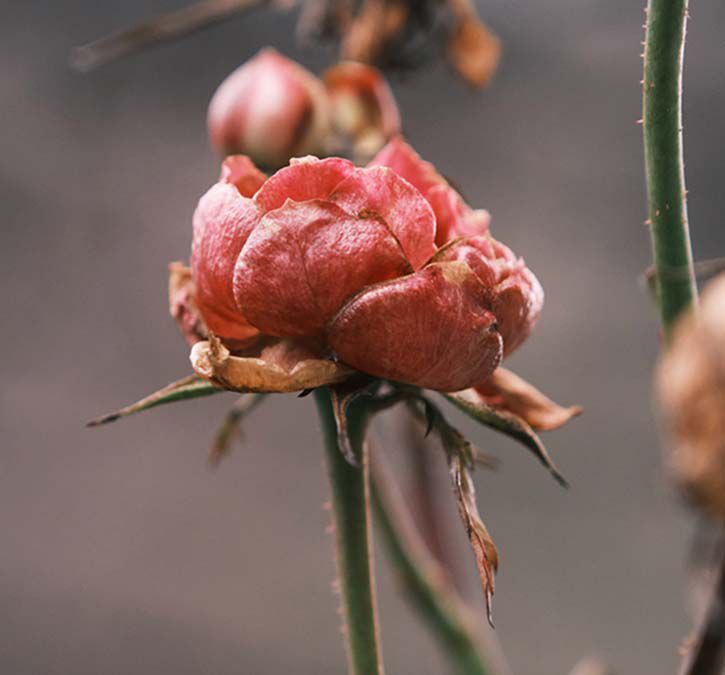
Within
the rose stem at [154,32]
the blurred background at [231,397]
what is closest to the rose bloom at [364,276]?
the rose stem at [154,32]

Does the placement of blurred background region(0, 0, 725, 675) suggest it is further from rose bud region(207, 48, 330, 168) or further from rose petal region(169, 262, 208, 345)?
rose petal region(169, 262, 208, 345)

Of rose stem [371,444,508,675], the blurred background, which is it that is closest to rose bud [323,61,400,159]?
rose stem [371,444,508,675]

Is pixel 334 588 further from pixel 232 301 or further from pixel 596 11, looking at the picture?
pixel 596 11

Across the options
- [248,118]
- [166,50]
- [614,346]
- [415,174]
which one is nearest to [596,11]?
[614,346]

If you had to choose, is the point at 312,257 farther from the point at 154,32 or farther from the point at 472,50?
the point at 472,50

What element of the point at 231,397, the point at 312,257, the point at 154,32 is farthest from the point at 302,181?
the point at 231,397
